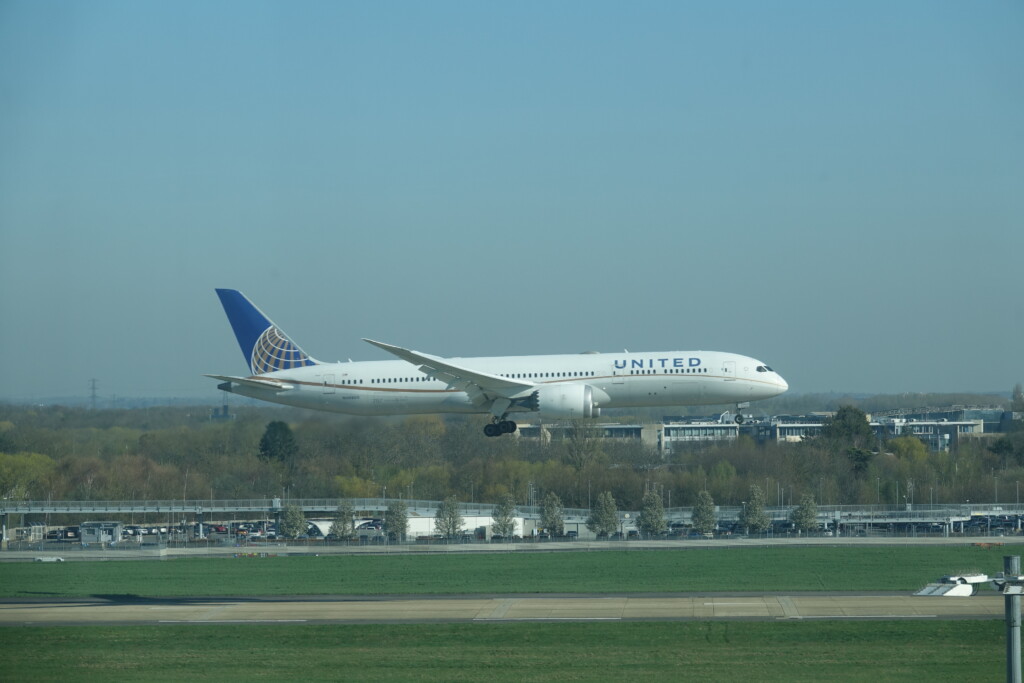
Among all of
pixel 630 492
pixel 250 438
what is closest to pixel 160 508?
pixel 250 438

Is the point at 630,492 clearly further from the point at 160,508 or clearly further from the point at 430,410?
the point at 430,410

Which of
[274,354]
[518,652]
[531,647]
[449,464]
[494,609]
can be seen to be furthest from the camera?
[449,464]

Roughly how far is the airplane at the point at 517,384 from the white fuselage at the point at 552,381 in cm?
5

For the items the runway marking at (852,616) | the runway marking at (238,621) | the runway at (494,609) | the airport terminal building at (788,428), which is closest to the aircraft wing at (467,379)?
the runway at (494,609)

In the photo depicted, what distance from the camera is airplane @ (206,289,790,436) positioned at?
57188 mm

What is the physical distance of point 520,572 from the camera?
6125 cm

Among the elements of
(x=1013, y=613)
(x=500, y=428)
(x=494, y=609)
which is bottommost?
(x=494, y=609)

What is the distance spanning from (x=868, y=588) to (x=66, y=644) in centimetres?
3172

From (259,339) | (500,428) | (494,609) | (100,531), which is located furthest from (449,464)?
(494,609)

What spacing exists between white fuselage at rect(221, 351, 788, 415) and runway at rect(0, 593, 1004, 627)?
11232mm

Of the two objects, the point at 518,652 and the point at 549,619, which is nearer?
the point at 518,652

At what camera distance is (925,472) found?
104125mm

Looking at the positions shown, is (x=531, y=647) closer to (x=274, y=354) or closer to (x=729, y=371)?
(x=729, y=371)

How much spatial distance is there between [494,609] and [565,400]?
12667 millimetres
